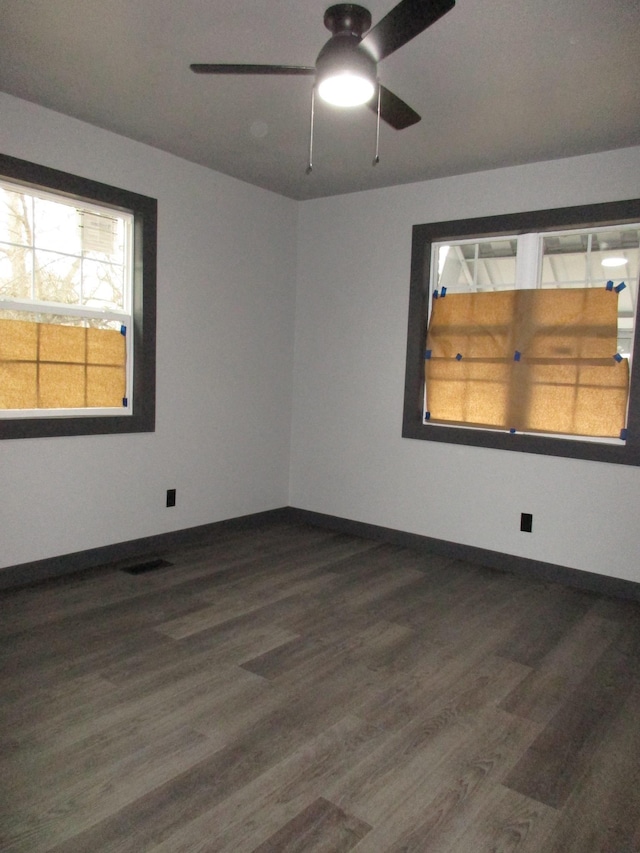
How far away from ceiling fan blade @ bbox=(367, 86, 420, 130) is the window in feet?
6.50

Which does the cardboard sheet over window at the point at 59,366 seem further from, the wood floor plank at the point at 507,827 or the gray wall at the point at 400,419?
the wood floor plank at the point at 507,827

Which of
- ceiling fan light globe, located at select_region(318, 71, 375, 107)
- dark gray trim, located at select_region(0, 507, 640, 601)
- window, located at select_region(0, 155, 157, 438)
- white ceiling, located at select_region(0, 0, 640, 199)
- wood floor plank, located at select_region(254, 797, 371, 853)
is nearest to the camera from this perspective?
wood floor plank, located at select_region(254, 797, 371, 853)

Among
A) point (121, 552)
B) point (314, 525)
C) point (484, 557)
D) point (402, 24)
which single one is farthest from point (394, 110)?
point (314, 525)

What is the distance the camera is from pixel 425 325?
4.59 metres

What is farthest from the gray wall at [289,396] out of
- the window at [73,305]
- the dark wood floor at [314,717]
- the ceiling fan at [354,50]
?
the ceiling fan at [354,50]

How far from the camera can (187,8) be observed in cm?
242

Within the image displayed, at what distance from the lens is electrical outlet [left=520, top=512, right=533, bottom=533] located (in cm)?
413

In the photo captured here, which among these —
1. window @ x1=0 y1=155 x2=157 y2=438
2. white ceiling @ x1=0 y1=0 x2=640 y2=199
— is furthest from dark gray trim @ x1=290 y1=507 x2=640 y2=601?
white ceiling @ x1=0 y1=0 x2=640 y2=199

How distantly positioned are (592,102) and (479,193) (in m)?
1.23

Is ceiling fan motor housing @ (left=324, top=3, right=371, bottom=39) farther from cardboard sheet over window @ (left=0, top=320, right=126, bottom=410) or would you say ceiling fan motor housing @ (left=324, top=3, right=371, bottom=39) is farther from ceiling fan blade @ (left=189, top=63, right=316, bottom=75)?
cardboard sheet over window @ (left=0, top=320, right=126, bottom=410)

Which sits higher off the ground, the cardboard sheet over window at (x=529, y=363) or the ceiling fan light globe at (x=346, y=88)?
the ceiling fan light globe at (x=346, y=88)

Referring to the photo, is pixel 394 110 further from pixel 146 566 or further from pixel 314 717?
pixel 146 566

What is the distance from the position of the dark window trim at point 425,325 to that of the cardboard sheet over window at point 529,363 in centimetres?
8

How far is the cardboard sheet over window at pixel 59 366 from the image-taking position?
3512mm
